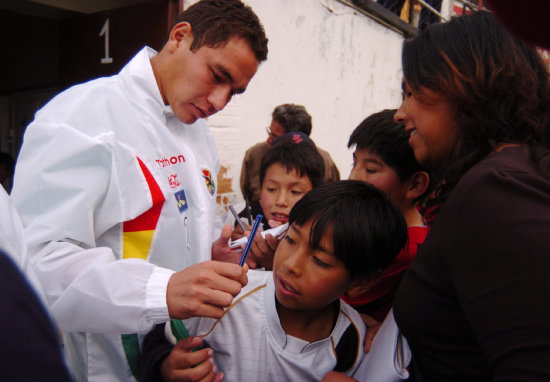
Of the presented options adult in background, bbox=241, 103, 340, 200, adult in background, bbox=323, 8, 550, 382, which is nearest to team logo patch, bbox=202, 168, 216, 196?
adult in background, bbox=323, 8, 550, 382

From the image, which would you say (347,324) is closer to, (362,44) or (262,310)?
(262,310)

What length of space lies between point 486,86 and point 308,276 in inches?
27.4

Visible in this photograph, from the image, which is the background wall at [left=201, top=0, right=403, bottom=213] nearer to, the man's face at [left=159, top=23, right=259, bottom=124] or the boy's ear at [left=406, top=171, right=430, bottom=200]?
the man's face at [left=159, top=23, right=259, bottom=124]

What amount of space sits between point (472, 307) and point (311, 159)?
1.68 m

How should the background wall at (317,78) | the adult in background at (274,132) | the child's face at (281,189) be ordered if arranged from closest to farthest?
the child's face at (281,189), the adult in background at (274,132), the background wall at (317,78)

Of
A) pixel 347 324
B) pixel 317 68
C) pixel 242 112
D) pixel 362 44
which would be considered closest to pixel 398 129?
pixel 347 324

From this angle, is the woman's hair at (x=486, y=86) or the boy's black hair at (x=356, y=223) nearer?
the woman's hair at (x=486, y=86)

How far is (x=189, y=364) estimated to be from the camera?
3.43ft

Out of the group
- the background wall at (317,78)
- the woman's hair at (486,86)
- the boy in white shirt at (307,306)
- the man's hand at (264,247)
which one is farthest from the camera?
the background wall at (317,78)

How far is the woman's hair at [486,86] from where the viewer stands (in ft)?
2.92

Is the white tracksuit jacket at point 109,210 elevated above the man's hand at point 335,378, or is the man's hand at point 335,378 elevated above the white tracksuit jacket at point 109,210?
the white tracksuit jacket at point 109,210

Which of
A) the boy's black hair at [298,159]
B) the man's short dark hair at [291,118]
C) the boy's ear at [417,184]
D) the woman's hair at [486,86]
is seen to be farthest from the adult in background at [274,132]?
the woman's hair at [486,86]

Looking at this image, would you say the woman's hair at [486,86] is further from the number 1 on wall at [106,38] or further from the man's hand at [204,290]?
the number 1 on wall at [106,38]

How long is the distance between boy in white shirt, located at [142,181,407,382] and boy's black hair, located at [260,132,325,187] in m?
0.94
